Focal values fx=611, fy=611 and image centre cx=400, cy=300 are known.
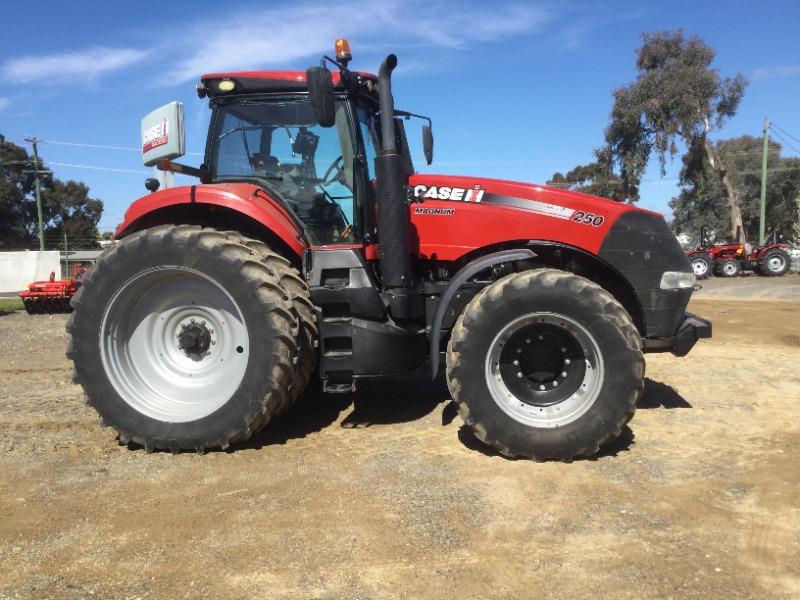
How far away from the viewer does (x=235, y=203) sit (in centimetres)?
425

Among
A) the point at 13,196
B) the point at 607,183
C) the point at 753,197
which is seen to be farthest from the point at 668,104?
the point at 13,196

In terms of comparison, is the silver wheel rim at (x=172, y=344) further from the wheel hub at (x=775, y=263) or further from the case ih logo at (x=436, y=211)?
the wheel hub at (x=775, y=263)

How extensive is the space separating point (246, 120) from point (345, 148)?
848 mm

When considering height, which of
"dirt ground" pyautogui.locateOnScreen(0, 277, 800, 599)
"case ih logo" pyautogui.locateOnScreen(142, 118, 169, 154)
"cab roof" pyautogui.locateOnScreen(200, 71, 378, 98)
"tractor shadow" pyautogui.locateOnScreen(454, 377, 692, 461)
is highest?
"cab roof" pyautogui.locateOnScreen(200, 71, 378, 98)

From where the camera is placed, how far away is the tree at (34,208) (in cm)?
4716

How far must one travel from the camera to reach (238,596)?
8.20 feet

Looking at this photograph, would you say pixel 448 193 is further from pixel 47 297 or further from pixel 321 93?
pixel 47 297

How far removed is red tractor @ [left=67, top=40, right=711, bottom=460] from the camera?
12.7 ft

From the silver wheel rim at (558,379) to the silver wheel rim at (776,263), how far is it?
22.8 metres

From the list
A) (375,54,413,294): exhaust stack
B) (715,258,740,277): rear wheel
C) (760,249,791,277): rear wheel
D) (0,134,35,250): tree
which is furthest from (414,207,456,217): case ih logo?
(0,134,35,250): tree

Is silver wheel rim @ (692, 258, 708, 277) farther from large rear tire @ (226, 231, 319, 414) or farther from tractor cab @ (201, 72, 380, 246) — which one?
large rear tire @ (226, 231, 319, 414)

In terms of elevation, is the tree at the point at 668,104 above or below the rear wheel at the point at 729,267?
above

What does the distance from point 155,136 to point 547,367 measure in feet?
10.0

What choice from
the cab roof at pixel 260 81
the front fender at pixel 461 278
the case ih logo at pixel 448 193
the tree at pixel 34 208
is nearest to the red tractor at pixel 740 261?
the case ih logo at pixel 448 193
